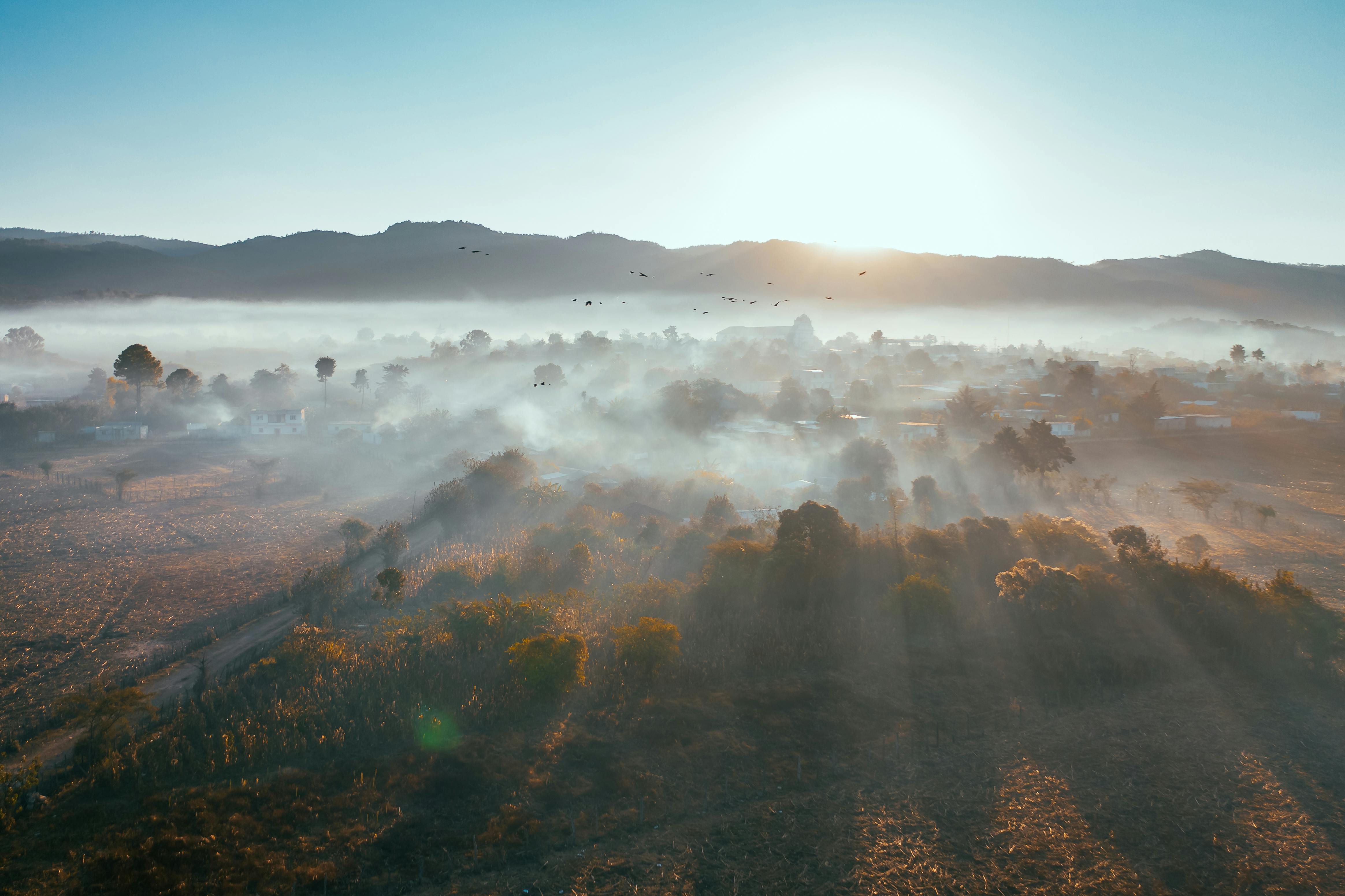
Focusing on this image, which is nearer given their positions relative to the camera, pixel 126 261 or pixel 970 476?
pixel 970 476

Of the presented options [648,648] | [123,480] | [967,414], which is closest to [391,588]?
[648,648]

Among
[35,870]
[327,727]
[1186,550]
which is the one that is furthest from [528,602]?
[1186,550]

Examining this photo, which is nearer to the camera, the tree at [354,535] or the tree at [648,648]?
the tree at [648,648]

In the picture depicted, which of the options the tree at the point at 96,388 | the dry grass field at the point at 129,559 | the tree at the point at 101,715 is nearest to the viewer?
the tree at the point at 101,715

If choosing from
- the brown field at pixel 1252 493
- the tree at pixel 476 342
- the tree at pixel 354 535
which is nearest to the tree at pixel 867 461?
the brown field at pixel 1252 493

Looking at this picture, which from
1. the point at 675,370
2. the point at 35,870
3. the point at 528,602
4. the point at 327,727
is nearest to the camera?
the point at 35,870

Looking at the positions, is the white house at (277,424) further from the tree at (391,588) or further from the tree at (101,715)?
the tree at (101,715)

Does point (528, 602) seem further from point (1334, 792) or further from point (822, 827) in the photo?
point (1334, 792)
